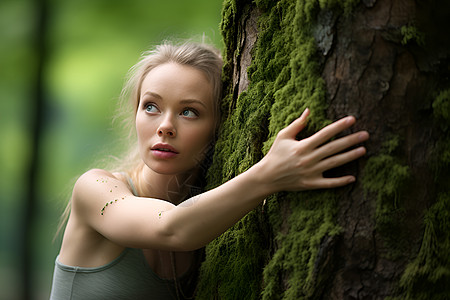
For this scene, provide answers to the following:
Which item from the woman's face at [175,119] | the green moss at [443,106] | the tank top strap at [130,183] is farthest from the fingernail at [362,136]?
the tank top strap at [130,183]

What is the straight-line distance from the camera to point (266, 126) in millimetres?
1994

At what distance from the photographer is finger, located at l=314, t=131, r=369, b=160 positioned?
1.58 metres

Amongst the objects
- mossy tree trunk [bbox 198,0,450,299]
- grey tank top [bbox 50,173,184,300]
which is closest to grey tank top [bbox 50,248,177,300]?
Result: grey tank top [bbox 50,173,184,300]

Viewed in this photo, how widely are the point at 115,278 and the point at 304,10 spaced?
1657mm

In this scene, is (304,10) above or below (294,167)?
above

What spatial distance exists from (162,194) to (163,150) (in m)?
0.38

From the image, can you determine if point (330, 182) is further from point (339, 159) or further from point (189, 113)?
point (189, 113)

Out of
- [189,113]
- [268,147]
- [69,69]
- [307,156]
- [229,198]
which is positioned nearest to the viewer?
[307,156]

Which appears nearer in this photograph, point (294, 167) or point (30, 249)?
point (294, 167)

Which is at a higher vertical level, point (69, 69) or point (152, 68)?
point (69, 69)

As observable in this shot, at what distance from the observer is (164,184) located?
261 cm

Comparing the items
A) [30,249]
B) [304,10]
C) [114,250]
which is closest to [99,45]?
[30,249]

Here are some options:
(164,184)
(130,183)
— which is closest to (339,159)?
(164,184)

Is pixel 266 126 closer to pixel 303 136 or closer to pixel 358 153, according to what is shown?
pixel 303 136
